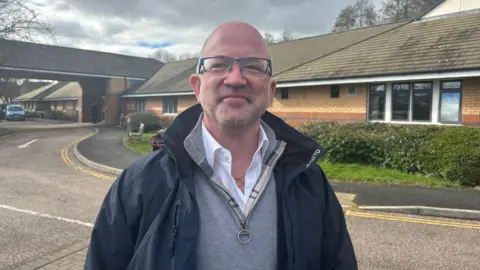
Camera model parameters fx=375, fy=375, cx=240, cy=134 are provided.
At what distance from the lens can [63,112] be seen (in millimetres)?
50156

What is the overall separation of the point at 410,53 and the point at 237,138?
48.9 feet

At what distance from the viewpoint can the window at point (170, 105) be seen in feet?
94.8

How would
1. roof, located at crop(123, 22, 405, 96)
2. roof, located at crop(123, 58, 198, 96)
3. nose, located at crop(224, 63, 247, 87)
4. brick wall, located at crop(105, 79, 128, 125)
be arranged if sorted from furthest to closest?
A: brick wall, located at crop(105, 79, 128, 125) < roof, located at crop(123, 58, 198, 96) < roof, located at crop(123, 22, 405, 96) < nose, located at crop(224, 63, 247, 87)

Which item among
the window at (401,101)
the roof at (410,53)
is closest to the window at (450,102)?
the roof at (410,53)

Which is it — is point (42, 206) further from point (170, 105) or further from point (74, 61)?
point (74, 61)

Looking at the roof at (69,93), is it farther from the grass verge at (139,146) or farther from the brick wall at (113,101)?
the grass verge at (139,146)

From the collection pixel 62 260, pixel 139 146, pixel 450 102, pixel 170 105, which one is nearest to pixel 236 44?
pixel 62 260

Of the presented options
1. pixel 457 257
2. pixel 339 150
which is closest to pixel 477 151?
pixel 339 150

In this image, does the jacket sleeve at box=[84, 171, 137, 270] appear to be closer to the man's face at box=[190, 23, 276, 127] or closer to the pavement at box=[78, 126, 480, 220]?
the man's face at box=[190, 23, 276, 127]

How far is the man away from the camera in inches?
61.6

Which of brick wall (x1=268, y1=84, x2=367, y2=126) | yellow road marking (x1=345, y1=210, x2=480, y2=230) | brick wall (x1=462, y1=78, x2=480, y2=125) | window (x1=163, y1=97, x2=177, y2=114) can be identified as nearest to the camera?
yellow road marking (x1=345, y1=210, x2=480, y2=230)

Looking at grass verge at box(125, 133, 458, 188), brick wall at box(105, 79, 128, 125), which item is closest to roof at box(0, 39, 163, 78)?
brick wall at box(105, 79, 128, 125)

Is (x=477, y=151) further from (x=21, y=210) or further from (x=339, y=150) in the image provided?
(x=21, y=210)

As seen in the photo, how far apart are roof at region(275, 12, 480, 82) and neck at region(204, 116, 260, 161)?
12397 millimetres
